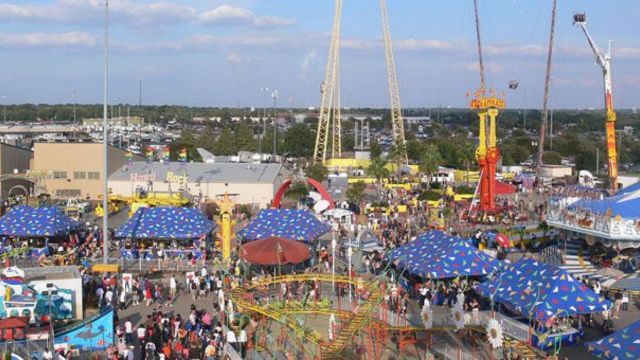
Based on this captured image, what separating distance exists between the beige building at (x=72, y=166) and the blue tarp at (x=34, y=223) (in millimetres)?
15452

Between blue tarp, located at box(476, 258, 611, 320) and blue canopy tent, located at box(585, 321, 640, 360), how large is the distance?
2.95 m

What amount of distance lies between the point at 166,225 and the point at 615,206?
48.9 feet

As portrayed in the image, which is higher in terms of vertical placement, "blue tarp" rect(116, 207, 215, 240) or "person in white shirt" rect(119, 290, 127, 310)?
"blue tarp" rect(116, 207, 215, 240)

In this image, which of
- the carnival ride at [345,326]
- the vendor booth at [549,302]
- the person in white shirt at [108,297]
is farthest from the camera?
Result: the person in white shirt at [108,297]

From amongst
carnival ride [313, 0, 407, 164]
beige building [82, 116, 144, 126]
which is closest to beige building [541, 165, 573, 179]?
carnival ride [313, 0, 407, 164]

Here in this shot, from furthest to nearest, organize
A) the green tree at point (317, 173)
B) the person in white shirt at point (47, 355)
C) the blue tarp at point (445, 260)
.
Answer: the green tree at point (317, 173) → the blue tarp at point (445, 260) → the person in white shirt at point (47, 355)

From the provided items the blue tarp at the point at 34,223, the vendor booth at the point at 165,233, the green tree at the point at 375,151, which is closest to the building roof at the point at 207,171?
the blue tarp at the point at 34,223

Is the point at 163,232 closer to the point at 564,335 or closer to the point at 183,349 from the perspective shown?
the point at 183,349

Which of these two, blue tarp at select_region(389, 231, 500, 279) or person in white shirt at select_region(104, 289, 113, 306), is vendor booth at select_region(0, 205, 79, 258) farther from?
blue tarp at select_region(389, 231, 500, 279)

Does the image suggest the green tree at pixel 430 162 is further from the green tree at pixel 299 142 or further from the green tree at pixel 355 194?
the green tree at pixel 299 142

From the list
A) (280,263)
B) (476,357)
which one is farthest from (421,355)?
(280,263)

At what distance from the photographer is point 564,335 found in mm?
17797

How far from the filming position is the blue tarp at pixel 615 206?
25.2 m

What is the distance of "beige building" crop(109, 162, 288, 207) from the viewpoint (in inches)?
1708
